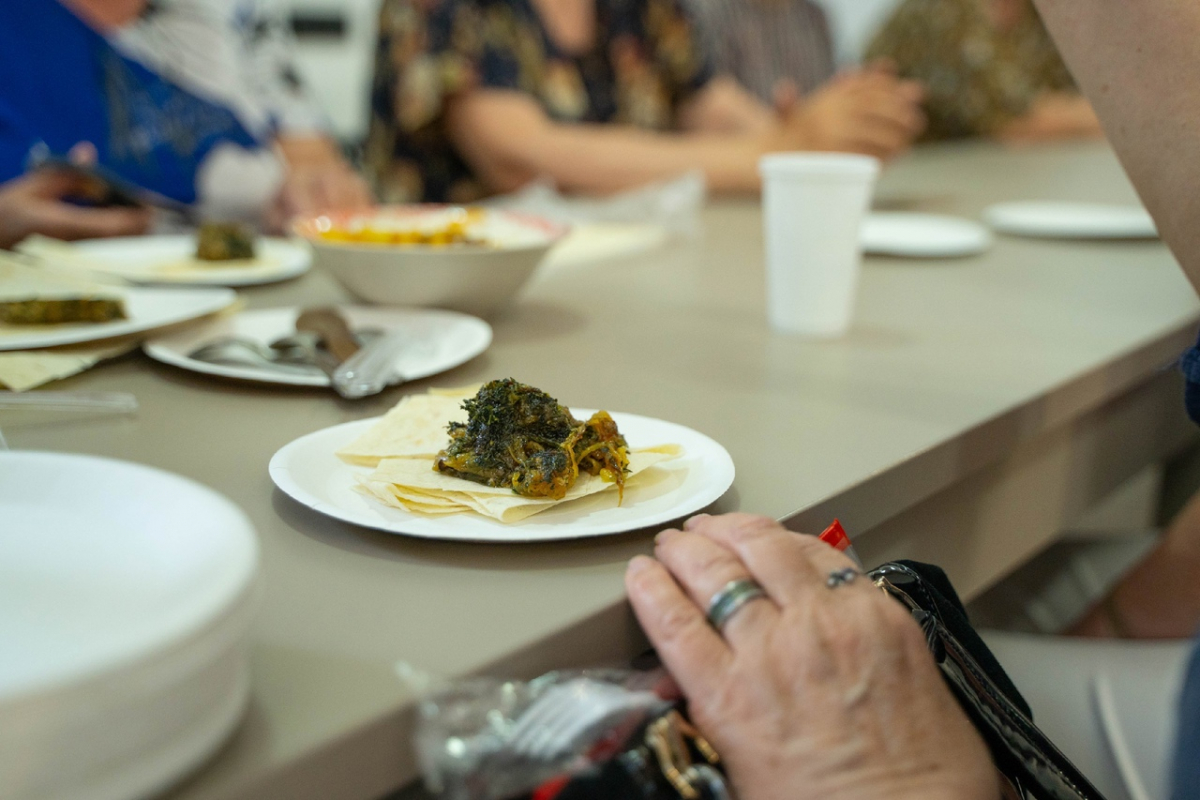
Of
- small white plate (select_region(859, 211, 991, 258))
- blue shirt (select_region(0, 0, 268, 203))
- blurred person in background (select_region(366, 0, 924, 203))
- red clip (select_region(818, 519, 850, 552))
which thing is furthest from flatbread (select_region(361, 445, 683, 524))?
blurred person in background (select_region(366, 0, 924, 203))

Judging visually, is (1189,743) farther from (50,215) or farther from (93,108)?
(93,108)

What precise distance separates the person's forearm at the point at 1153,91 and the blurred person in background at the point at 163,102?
118 centimetres

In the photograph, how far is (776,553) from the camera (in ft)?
1.49

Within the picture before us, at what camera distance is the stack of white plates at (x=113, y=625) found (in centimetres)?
27

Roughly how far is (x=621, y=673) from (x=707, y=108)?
7.84 feet

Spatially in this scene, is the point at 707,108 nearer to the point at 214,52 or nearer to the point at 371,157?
the point at 371,157

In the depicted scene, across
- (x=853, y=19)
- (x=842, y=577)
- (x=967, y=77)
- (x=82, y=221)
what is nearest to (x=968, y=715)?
(x=842, y=577)

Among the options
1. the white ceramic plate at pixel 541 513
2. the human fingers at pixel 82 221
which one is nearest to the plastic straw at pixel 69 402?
the white ceramic plate at pixel 541 513

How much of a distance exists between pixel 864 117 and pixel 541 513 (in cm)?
146

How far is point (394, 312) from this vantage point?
34.8 inches

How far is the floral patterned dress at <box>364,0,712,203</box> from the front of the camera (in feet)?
6.27

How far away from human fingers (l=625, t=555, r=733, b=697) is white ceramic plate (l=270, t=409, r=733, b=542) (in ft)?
0.11

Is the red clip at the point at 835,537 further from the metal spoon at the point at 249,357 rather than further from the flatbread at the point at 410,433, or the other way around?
the metal spoon at the point at 249,357

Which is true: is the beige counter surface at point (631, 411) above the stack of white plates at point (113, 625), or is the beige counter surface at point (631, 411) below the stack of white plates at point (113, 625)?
below
